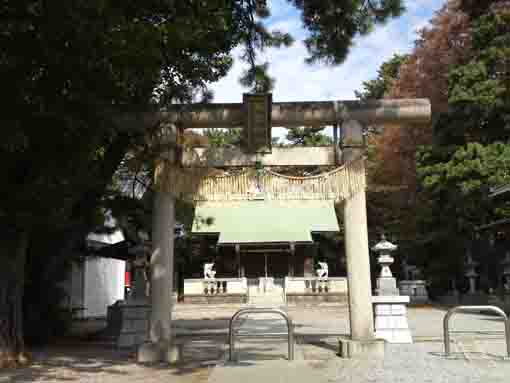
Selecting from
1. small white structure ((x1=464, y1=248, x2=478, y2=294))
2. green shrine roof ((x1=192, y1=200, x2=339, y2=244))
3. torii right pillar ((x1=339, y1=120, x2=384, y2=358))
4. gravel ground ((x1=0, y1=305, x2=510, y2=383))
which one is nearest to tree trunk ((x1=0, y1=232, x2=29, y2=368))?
gravel ground ((x1=0, y1=305, x2=510, y2=383))

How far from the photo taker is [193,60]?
8312 millimetres

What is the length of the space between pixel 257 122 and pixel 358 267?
2.92 m

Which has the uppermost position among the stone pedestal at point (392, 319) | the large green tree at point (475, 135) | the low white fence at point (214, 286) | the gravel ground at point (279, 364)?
the large green tree at point (475, 135)

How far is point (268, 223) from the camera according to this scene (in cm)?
2758

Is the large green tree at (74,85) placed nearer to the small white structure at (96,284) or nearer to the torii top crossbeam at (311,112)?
the torii top crossbeam at (311,112)

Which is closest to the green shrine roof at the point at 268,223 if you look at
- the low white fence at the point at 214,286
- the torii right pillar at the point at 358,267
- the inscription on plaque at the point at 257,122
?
the low white fence at the point at 214,286

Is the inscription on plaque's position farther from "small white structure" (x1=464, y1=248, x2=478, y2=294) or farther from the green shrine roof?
"small white structure" (x1=464, y1=248, x2=478, y2=294)

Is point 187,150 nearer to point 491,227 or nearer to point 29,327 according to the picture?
point 29,327

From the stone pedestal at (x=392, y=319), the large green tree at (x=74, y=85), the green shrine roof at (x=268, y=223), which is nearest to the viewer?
the large green tree at (x=74, y=85)

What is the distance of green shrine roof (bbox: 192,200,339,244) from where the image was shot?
84.9ft

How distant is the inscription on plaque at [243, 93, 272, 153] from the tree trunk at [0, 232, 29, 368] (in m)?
3.92

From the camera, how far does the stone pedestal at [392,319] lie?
1030 cm

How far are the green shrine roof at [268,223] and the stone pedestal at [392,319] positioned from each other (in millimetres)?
14614

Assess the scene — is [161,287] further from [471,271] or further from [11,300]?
[471,271]
